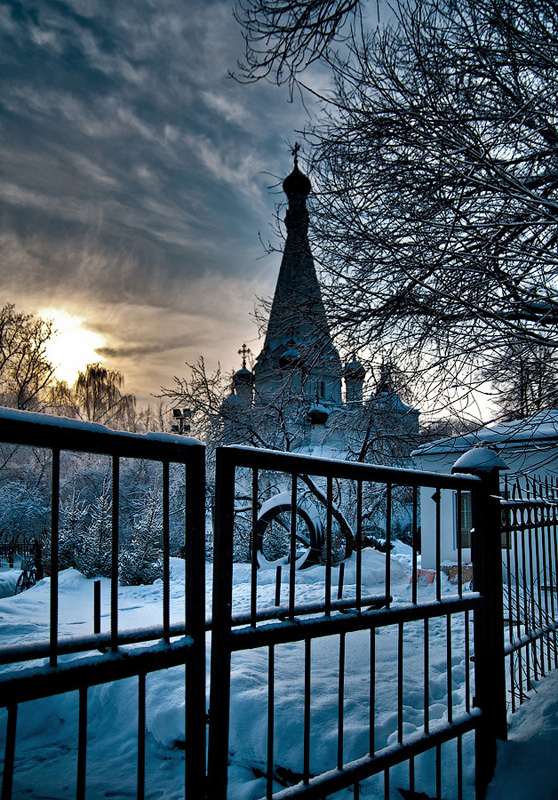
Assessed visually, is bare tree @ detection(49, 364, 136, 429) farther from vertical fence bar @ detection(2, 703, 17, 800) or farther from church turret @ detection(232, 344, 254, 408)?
vertical fence bar @ detection(2, 703, 17, 800)

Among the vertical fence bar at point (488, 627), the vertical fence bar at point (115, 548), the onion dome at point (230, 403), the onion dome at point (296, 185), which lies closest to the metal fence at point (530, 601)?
the vertical fence bar at point (488, 627)

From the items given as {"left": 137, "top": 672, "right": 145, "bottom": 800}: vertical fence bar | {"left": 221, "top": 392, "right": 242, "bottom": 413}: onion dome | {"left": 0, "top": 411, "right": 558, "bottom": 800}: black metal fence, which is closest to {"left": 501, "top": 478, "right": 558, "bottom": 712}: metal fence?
{"left": 0, "top": 411, "right": 558, "bottom": 800}: black metal fence

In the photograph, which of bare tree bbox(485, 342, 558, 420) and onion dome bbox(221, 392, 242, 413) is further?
onion dome bbox(221, 392, 242, 413)

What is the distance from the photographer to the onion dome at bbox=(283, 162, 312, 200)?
21.2ft

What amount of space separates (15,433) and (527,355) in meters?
5.02

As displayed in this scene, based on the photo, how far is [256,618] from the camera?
1.64 meters

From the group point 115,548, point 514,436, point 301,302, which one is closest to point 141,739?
point 115,548

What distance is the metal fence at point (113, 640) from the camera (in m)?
1.14

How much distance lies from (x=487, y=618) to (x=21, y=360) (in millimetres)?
21472

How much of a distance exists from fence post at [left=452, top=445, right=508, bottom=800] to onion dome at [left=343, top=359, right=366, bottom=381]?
14.2 feet

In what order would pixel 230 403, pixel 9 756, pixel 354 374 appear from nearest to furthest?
pixel 9 756
pixel 354 374
pixel 230 403

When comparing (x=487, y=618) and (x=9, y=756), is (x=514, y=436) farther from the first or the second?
(x=9, y=756)

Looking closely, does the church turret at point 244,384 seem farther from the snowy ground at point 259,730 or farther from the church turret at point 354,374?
the snowy ground at point 259,730

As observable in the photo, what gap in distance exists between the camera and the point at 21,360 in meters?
20.6
